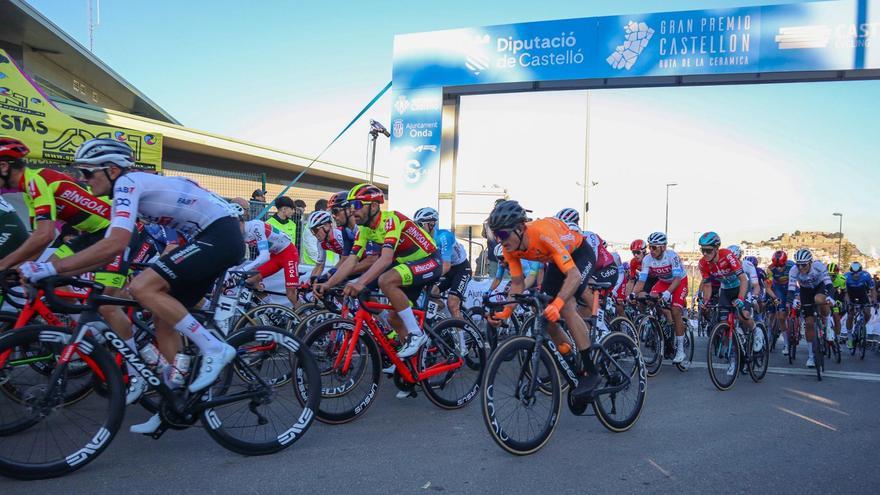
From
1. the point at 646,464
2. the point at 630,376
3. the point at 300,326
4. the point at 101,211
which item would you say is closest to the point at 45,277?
the point at 101,211

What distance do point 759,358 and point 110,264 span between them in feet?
24.8

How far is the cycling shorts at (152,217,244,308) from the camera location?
12.8 feet

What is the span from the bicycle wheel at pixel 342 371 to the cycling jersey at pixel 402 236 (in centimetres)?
106

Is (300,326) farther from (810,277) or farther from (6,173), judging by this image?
(810,277)

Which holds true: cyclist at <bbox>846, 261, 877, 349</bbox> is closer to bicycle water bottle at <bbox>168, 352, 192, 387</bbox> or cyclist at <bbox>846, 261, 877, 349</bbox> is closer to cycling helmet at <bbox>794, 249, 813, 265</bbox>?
cycling helmet at <bbox>794, 249, 813, 265</bbox>

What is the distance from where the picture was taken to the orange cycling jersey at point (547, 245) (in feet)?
15.8

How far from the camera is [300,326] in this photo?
598cm

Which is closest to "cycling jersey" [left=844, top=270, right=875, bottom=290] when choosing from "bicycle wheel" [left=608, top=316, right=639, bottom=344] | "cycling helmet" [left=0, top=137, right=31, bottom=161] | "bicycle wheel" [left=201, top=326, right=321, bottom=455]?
"bicycle wheel" [left=608, top=316, right=639, bottom=344]

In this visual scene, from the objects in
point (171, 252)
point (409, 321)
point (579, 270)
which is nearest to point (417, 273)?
point (409, 321)

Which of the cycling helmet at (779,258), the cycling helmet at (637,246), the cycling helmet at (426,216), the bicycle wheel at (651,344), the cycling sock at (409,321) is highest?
the cycling helmet at (426,216)

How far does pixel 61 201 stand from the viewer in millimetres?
4938

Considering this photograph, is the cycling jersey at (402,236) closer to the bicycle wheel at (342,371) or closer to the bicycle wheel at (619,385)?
the bicycle wheel at (342,371)

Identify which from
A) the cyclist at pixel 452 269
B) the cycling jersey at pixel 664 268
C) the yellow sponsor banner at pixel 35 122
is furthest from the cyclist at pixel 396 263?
the yellow sponsor banner at pixel 35 122

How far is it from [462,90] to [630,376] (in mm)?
13203
